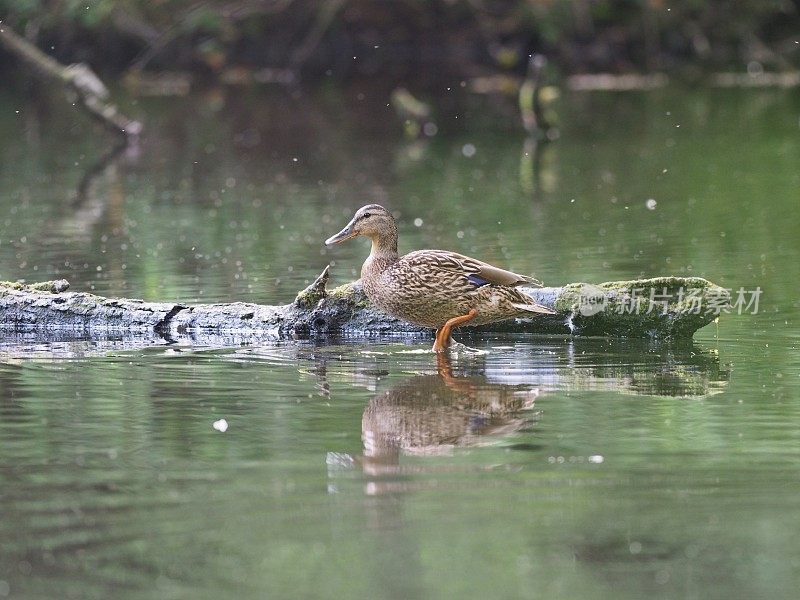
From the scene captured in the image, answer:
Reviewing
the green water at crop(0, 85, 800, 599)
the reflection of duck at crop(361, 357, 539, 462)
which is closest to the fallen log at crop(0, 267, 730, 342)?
the green water at crop(0, 85, 800, 599)

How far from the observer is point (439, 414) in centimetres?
786

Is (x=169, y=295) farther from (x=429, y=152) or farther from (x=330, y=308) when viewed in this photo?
(x=429, y=152)

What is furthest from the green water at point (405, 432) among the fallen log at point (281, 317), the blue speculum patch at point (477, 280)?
the blue speculum patch at point (477, 280)

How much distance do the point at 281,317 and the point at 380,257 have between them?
0.75 meters

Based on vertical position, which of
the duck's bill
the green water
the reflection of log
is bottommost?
the green water

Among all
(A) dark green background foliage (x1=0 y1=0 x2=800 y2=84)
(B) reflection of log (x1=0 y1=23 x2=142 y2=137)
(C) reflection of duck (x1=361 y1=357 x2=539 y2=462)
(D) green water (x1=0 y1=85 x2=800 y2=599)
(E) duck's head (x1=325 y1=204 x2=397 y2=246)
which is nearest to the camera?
(D) green water (x1=0 y1=85 x2=800 y2=599)

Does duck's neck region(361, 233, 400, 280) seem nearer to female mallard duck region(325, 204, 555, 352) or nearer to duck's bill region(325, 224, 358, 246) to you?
female mallard duck region(325, 204, 555, 352)

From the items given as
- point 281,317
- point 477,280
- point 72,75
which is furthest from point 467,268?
point 72,75

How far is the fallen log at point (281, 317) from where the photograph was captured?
978 cm

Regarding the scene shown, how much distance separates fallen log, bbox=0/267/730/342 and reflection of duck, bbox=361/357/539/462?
118cm

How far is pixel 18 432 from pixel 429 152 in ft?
57.2

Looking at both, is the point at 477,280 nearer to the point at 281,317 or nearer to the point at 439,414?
the point at 281,317

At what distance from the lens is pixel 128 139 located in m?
26.2

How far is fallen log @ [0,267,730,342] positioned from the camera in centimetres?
978
